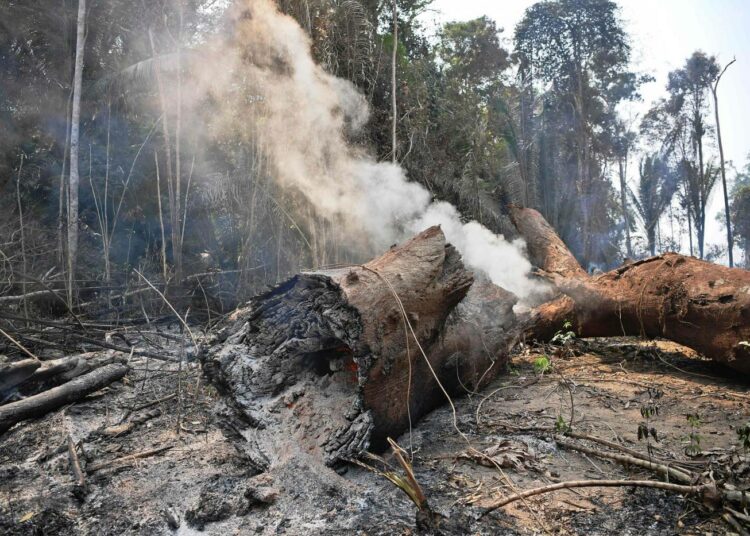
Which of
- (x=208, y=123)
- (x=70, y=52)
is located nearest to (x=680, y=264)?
(x=208, y=123)

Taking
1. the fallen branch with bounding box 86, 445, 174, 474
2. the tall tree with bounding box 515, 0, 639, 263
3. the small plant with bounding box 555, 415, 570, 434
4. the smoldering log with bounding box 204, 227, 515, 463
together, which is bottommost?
the fallen branch with bounding box 86, 445, 174, 474

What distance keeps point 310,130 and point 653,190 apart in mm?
18671

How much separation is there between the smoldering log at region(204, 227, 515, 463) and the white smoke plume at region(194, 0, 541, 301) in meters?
4.01

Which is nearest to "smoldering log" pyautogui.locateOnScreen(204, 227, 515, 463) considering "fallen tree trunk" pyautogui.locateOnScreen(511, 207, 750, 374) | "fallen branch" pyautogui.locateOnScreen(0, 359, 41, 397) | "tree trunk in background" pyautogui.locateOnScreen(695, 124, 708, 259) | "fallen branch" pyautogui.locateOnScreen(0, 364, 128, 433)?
"fallen branch" pyautogui.locateOnScreen(0, 364, 128, 433)

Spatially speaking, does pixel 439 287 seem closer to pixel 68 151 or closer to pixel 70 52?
pixel 68 151

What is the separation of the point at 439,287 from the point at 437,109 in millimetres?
10168

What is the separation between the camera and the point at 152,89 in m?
10.2

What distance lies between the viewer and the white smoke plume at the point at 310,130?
8125 millimetres

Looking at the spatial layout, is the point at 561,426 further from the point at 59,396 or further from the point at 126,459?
the point at 59,396

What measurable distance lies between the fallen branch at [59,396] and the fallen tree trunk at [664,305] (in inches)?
178

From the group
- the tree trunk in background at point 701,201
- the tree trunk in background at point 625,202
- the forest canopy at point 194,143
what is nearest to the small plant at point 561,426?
the forest canopy at point 194,143

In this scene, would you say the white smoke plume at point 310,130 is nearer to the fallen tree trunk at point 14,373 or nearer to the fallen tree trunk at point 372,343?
the fallen tree trunk at point 372,343

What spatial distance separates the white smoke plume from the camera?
812 centimetres

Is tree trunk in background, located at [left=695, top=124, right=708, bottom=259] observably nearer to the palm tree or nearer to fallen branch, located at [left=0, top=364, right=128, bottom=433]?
the palm tree
